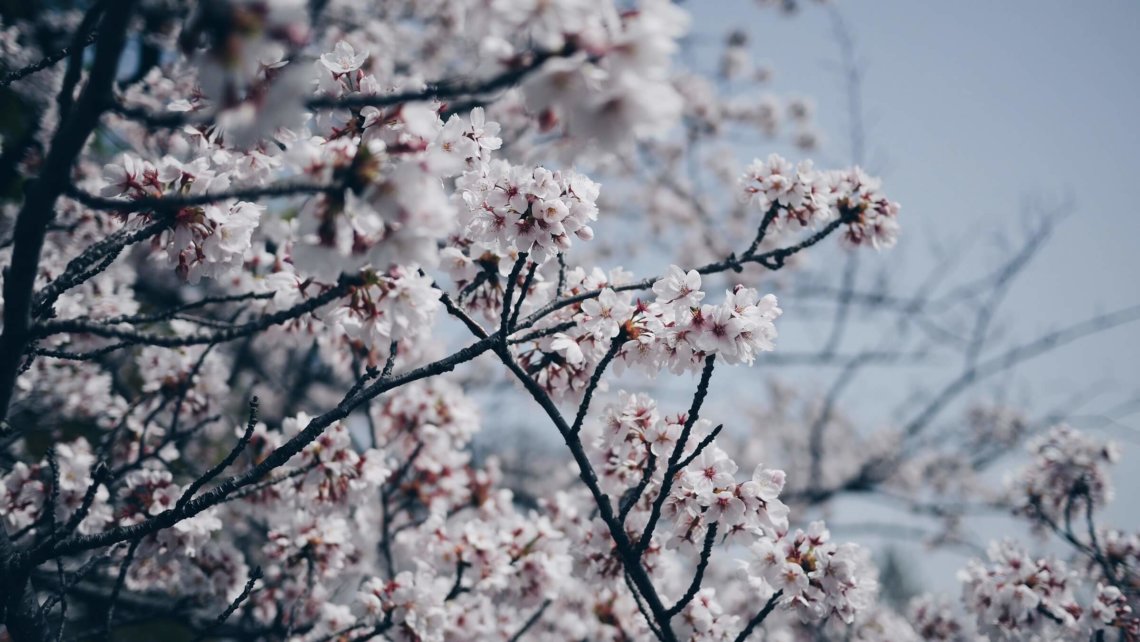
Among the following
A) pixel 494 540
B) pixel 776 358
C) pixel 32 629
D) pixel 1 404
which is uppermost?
pixel 776 358

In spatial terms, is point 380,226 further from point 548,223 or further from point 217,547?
point 217,547

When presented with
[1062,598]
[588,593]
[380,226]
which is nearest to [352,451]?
[380,226]

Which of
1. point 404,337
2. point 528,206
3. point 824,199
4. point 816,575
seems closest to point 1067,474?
point 816,575

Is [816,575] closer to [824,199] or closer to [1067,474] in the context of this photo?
[824,199]

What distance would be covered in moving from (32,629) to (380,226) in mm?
2103

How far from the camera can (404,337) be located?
81.6 inches

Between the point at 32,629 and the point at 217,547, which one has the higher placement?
the point at 217,547

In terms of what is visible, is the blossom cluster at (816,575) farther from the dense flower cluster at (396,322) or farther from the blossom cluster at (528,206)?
the blossom cluster at (528,206)

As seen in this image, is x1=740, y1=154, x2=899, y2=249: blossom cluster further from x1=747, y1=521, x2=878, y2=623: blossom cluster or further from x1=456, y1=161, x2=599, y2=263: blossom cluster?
x1=747, y1=521, x2=878, y2=623: blossom cluster

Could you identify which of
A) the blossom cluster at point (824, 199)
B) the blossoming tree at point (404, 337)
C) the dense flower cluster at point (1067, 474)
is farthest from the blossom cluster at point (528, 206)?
the dense flower cluster at point (1067, 474)

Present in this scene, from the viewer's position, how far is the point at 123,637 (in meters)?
6.66

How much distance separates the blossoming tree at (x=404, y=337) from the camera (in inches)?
51.5

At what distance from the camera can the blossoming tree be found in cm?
131

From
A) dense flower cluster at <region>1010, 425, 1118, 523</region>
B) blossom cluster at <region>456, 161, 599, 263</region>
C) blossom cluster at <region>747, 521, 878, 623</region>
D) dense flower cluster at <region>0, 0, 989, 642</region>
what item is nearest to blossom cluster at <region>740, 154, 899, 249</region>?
dense flower cluster at <region>0, 0, 989, 642</region>
